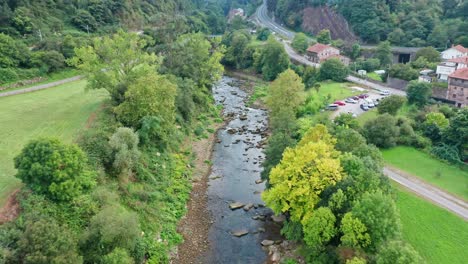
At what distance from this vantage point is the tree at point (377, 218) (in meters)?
23.6

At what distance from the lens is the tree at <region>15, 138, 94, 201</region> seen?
2461 centimetres

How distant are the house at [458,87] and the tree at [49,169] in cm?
6005

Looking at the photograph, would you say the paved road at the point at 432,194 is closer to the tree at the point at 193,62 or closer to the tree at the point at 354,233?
the tree at the point at 354,233

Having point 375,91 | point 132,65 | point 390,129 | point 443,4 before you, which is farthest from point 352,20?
point 132,65

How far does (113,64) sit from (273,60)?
46959mm

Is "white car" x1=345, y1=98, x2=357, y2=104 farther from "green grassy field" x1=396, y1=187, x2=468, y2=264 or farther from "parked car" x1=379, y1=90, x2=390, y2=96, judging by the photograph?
"green grassy field" x1=396, y1=187, x2=468, y2=264

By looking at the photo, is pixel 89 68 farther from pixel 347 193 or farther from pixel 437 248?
pixel 437 248

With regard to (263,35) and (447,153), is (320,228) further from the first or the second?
(263,35)

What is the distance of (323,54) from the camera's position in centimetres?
8825

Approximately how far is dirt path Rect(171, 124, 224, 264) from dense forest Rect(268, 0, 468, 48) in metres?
75.3

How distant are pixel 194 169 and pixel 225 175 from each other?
404 centimetres

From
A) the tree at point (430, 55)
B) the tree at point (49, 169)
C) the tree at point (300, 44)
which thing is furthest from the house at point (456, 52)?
the tree at point (49, 169)

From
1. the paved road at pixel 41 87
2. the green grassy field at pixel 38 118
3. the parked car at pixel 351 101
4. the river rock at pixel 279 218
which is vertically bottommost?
the river rock at pixel 279 218

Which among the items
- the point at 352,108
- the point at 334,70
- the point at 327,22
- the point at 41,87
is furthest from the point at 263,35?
the point at 41,87
